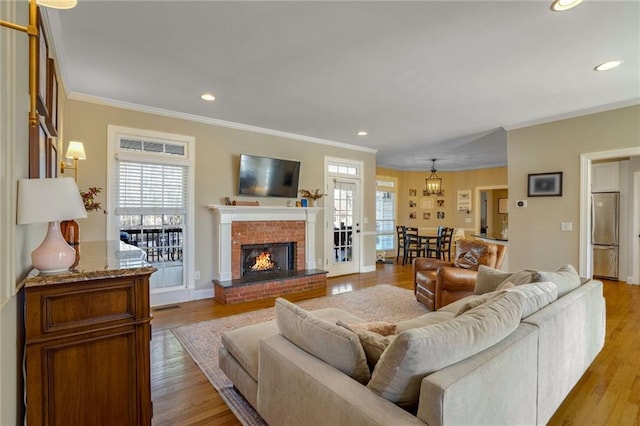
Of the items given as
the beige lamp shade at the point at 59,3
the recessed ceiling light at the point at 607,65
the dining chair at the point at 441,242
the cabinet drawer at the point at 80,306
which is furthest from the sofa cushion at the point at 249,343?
the dining chair at the point at 441,242

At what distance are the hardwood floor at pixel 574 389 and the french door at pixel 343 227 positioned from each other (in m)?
2.73

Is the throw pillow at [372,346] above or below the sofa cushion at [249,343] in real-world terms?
above

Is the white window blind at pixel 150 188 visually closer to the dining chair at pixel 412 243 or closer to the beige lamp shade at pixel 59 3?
the beige lamp shade at pixel 59 3

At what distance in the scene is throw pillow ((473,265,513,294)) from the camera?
2.65 m

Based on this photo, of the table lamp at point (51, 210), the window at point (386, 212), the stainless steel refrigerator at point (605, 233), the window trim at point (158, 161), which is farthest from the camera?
the window at point (386, 212)

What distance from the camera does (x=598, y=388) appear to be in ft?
7.36

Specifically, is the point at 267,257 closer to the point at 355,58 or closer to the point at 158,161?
the point at 158,161

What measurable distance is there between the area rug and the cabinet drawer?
1.00 meters

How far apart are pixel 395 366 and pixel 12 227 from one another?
4.97 ft

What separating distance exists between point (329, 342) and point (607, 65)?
364 cm

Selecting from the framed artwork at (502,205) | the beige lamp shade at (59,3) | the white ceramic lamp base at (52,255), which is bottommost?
the white ceramic lamp base at (52,255)

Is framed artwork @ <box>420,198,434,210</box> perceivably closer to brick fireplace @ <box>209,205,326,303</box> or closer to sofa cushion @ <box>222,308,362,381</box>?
brick fireplace @ <box>209,205,326,303</box>

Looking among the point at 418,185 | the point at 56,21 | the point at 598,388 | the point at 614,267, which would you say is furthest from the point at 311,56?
the point at 418,185

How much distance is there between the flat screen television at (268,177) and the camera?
16.0ft
